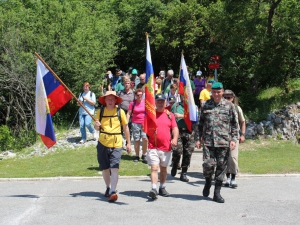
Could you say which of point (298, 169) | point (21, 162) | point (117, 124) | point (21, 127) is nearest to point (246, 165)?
point (298, 169)

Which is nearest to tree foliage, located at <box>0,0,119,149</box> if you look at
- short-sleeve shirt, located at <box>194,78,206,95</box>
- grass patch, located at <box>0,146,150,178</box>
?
short-sleeve shirt, located at <box>194,78,206,95</box>

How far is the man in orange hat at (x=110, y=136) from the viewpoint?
7262 millimetres

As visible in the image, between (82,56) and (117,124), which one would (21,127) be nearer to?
(82,56)

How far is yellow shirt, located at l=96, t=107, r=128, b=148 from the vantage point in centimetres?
729

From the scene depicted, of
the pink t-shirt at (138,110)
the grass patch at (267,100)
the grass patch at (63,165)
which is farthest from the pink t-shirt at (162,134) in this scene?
the grass patch at (267,100)

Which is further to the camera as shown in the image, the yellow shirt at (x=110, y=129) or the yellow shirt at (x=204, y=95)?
the yellow shirt at (x=204, y=95)

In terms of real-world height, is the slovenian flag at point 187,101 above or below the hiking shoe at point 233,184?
above

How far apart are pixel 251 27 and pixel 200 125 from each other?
9518 millimetres

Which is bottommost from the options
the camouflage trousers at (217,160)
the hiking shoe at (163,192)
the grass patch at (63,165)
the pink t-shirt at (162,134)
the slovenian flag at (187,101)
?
the grass patch at (63,165)

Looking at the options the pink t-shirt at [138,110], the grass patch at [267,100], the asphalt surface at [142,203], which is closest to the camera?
the asphalt surface at [142,203]

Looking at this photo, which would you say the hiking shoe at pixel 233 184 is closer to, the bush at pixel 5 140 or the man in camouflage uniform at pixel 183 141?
the man in camouflage uniform at pixel 183 141

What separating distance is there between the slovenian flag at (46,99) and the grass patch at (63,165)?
2329 millimetres

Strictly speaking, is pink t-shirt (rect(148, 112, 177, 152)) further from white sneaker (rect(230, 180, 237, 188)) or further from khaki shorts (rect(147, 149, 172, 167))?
white sneaker (rect(230, 180, 237, 188))

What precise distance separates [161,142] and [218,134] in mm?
1008
